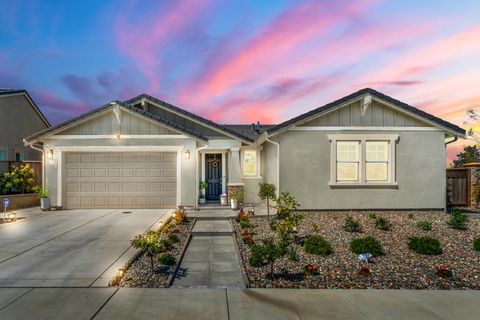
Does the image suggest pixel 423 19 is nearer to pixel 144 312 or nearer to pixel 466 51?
pixel 466 51

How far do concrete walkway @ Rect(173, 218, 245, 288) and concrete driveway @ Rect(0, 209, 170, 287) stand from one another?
4.70 feet

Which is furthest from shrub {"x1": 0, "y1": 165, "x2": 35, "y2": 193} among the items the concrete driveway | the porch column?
the porch column

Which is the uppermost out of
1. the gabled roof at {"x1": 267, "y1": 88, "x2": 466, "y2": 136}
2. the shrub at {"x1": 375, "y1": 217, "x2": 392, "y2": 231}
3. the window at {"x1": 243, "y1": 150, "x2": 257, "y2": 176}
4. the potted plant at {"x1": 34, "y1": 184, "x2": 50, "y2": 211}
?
the gabled roof at {"x1": 267, "y1": 88, "x2": 466, "y2": 136}

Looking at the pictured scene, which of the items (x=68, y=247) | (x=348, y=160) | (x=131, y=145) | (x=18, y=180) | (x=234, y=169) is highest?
(x=131, y=145)

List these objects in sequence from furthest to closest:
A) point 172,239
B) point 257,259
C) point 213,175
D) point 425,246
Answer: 1. point 213,175
2. point 172,239
3. point 425,246
4. point 257,259

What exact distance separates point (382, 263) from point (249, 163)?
8.83m

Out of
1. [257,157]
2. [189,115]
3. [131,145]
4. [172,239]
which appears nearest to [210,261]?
[172,239]

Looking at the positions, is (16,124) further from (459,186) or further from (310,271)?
(459,186)

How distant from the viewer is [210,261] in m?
6.60

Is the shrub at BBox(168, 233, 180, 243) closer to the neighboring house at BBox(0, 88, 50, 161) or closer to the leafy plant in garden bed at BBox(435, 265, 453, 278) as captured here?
the leafy plant in garden bed at BBox(435, 265, 453, 278)

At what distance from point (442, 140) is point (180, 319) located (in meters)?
12.5

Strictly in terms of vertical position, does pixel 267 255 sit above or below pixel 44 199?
below

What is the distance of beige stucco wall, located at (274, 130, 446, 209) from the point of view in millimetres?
11539

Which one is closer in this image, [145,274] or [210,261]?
[145,274]
